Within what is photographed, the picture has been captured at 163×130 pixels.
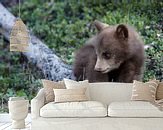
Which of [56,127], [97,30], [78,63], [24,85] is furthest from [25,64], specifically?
[56,127]

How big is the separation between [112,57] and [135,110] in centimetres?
89

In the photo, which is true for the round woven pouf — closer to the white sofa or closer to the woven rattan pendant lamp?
the white sofa

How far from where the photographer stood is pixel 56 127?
3633mm

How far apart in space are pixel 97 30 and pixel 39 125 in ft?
5.41

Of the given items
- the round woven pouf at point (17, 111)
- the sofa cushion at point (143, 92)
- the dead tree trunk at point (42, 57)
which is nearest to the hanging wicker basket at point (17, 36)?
the dead tree trunk at point (42, 57)

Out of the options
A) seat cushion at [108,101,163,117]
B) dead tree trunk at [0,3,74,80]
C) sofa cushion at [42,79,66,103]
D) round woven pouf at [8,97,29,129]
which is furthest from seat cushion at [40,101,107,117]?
dead tree trunk at [0,3,74,80]

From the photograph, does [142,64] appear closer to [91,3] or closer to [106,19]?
[106,19]

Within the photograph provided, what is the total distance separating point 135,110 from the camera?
364 cm

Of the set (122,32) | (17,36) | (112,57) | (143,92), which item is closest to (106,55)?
(112,57)

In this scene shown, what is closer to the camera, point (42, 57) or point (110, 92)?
point (110, 92)

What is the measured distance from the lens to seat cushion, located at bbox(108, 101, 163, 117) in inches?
142

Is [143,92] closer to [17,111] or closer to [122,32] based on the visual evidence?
[122,32]

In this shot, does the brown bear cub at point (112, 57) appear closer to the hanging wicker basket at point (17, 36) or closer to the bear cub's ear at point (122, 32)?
the bear cub's ear at point (122, 32)

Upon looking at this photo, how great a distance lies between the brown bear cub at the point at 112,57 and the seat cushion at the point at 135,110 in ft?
2.39
